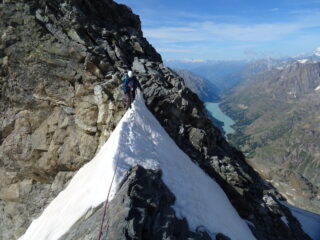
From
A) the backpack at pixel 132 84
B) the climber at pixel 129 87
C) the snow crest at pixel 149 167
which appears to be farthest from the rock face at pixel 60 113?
the snow crest at pixel 149 167

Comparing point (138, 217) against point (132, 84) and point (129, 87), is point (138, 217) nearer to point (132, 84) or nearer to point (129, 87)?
point (129, 87)

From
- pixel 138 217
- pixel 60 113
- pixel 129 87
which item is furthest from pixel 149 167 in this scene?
pixel 60 113

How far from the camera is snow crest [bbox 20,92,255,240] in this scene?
57.6ft

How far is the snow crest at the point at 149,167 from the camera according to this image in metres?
17.5

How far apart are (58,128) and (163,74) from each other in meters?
13.3

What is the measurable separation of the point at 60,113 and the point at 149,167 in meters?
12.5

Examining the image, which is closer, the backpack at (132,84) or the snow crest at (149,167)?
the snow crest at (149,167)

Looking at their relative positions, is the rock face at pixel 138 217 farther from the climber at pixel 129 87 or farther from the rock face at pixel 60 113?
the rock face at pixel 60 113

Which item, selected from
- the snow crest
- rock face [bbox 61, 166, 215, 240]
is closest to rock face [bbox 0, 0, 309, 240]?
the snow crest

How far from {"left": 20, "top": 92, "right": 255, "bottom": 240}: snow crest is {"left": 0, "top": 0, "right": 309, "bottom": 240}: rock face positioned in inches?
88.7

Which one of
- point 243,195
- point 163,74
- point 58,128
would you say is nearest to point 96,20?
point 163,74

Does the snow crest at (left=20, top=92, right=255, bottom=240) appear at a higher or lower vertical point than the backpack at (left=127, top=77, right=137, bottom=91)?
lower

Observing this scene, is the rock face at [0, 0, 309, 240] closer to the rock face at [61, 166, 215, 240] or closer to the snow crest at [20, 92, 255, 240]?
the snow crest at [20, 92, 255, 240]

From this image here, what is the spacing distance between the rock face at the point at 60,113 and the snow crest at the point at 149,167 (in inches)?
88.7
